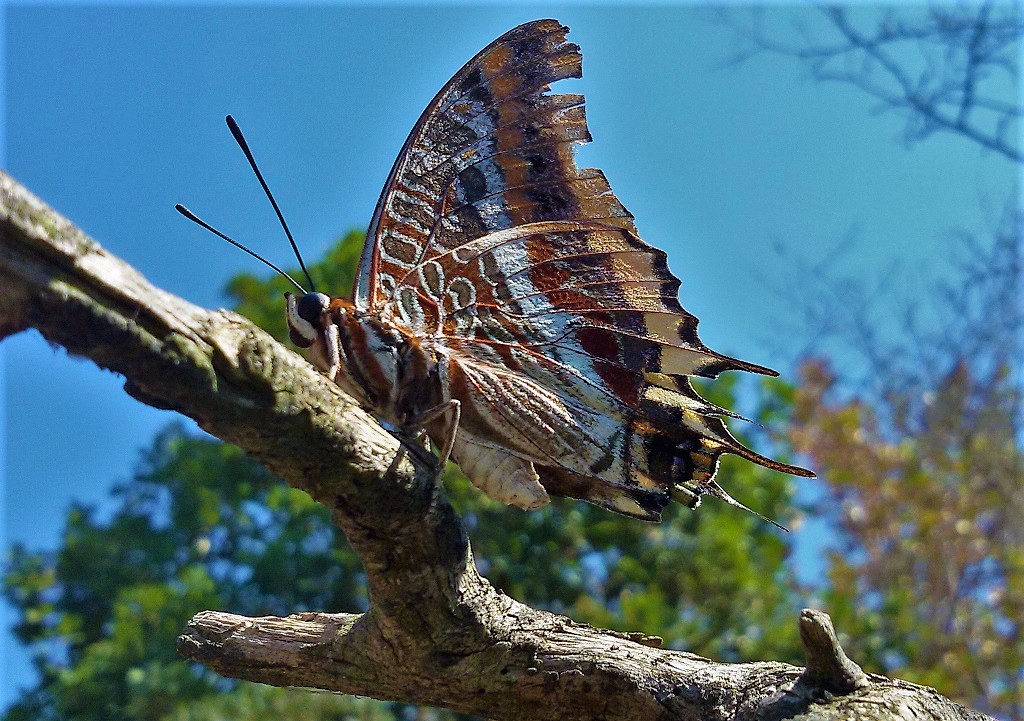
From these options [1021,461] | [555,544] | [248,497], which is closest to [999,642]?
[1021,461]

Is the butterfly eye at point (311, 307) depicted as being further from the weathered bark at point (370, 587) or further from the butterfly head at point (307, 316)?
the weathered bark at point (370, 587)

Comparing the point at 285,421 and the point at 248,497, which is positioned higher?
the point at 248,497

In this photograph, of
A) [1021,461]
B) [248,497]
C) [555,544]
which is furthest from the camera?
[1021,461]

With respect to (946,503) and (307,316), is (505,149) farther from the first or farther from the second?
(946,503)

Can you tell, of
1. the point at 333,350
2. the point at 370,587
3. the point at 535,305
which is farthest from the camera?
the point at 535,305

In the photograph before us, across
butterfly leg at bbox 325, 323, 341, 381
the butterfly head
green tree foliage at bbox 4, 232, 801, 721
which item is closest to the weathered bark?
butterfly leg at bbox 325, 323, 341, 381

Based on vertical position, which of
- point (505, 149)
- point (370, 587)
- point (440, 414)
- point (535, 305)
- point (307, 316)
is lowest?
point (370, 587)

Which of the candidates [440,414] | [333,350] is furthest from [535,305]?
[333,350]

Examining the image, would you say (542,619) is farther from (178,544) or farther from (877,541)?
(877,541)
